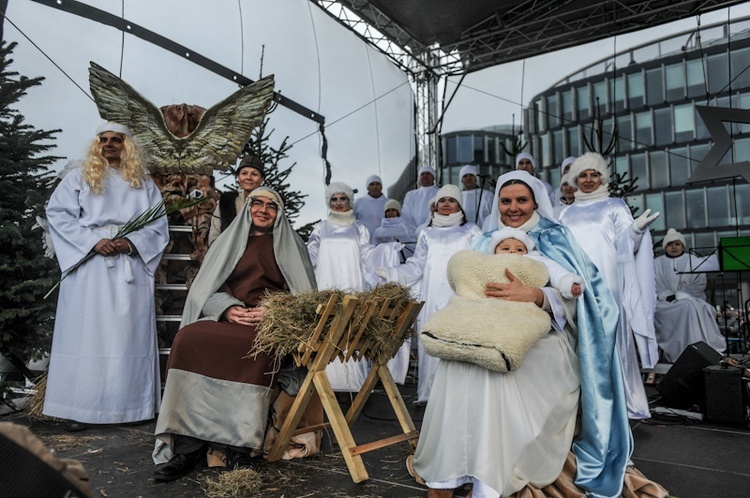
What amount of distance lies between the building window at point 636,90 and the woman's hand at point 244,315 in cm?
1958

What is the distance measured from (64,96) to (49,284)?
2.48m

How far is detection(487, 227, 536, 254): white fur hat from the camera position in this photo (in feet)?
10.4

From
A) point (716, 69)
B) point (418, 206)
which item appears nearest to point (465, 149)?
point (716, 69)

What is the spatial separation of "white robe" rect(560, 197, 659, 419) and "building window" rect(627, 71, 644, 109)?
16.5 m

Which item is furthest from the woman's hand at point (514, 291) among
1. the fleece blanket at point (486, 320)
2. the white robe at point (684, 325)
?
the white robe at point (684, 325)

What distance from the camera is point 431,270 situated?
19.4ft

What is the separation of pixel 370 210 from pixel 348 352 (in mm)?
7198

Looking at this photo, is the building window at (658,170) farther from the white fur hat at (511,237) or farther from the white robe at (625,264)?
the white fur hat at (511,237)

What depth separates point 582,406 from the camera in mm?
2918

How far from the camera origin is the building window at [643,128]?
75.8ft

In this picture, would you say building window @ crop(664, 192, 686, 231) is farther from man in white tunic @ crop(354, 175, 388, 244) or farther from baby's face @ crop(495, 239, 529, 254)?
baby's face @ crop(495, 239, 529, 254)

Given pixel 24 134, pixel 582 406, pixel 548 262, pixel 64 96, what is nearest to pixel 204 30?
pixel 64 96

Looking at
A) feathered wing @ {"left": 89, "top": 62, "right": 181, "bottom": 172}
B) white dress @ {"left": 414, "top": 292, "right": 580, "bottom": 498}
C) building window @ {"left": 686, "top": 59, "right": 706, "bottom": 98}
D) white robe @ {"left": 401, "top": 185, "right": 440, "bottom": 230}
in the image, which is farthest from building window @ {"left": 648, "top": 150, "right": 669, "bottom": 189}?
white dress @ {"left": 414, "top": 292, "right": 580, "bottom": 498}

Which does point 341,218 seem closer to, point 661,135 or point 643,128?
point 643,128
